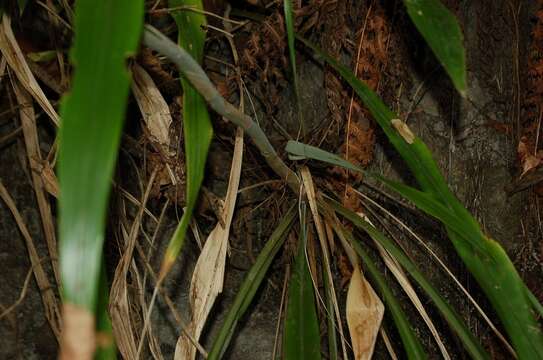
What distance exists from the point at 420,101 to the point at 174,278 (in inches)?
18.8

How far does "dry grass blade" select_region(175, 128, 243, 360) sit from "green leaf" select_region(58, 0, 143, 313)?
40 centimetres

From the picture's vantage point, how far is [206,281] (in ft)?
2.60

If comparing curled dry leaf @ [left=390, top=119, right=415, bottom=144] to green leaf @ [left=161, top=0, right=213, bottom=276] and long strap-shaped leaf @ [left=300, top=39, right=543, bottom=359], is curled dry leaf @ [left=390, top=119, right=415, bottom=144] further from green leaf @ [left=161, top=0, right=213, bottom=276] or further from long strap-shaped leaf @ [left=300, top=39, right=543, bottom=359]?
green leaf @ [left=161, top=0, right=213, bottom=276]

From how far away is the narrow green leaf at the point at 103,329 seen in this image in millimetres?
700

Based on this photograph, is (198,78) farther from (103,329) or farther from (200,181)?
(103,329)

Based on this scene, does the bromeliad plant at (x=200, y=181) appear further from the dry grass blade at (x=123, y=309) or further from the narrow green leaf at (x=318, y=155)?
the dry grass blade at (x=123, y=309)

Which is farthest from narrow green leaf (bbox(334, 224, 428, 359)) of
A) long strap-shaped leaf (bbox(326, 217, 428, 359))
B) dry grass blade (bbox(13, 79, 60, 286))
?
dry grass blade (bbox(13, 79, 60, 286))

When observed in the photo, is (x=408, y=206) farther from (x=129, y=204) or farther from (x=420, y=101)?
(x=129, y=204)

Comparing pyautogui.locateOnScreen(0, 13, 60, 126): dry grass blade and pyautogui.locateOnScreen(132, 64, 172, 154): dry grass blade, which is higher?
pyautogui.locateOnScreen(0, 13, 60, 126): dry grass blade

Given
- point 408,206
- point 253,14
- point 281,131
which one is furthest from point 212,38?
point 408,206

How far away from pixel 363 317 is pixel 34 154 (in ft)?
1.65

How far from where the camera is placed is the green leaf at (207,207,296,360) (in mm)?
792

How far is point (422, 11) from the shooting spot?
23.9 inches

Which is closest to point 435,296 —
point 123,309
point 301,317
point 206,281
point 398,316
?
point 398,316
